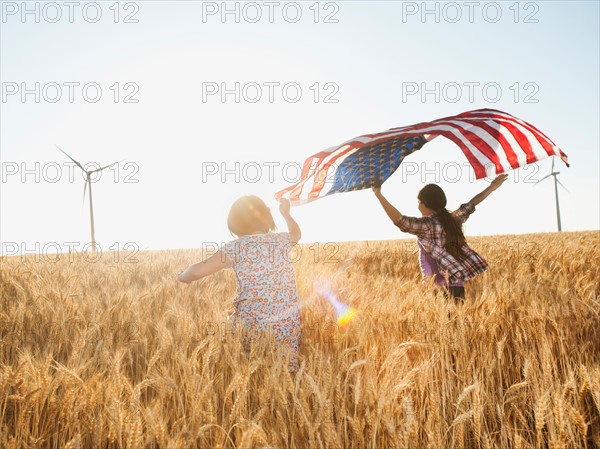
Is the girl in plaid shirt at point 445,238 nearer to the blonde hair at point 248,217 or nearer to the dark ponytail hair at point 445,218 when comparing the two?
the dark ponytail hair at point 445,218

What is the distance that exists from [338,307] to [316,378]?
185 cm

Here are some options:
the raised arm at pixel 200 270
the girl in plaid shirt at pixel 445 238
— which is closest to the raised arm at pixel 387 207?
the girl in plaid shirt at pixel 445 238

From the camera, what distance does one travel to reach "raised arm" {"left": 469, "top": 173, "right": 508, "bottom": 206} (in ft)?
14.6

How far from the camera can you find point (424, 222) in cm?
434

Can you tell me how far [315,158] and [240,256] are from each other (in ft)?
5.00

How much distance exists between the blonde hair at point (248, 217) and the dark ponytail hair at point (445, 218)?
2284 mm

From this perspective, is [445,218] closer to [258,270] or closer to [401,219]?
[401,219]

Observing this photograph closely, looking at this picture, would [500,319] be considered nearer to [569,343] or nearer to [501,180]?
[569,343]

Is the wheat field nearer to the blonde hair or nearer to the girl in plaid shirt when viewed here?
the girl in plaid shirt

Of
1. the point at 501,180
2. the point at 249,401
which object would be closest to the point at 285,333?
the point at 249,401

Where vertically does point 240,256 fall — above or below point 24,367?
above

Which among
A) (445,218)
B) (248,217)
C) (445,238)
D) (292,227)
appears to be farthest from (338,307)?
(445,218)

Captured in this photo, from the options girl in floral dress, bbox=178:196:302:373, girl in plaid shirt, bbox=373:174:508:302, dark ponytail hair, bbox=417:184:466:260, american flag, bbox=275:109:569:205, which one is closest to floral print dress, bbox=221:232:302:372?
girl in floral dress, bbox=178:196:302:373

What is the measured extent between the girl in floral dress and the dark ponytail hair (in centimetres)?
215
